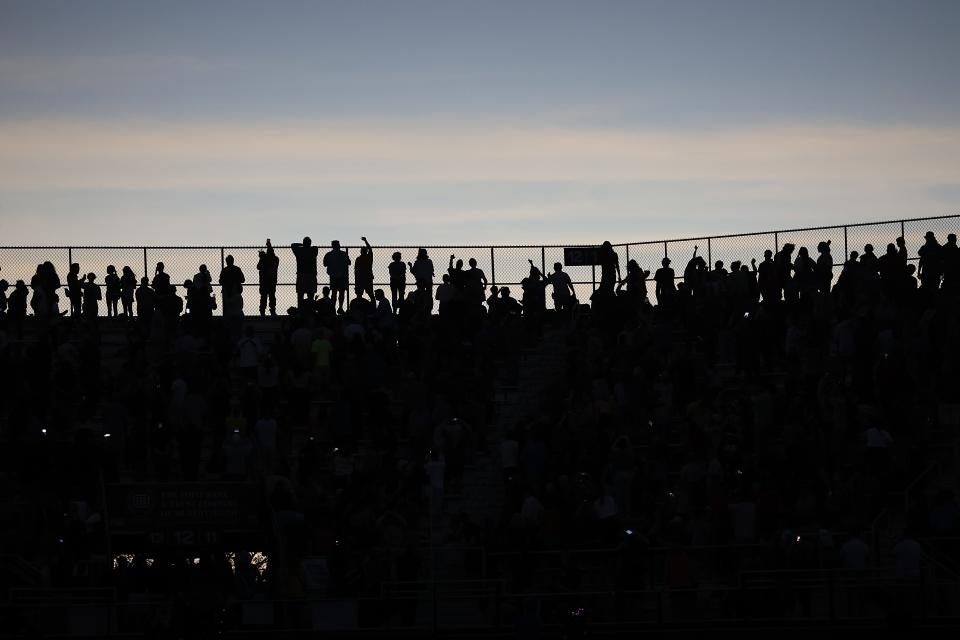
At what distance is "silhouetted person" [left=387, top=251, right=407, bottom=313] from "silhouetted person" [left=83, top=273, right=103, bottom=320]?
21.0ft

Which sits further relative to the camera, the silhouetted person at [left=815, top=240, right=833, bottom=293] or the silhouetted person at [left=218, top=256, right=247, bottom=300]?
the silhouetted person at [left=218, top=256, right=247, bottom=300]

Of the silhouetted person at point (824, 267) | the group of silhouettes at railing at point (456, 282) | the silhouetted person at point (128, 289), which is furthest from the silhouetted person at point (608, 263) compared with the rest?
the silhouetted person at point (128, 289)

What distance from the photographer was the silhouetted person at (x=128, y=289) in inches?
1622

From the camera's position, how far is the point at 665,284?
126 ft

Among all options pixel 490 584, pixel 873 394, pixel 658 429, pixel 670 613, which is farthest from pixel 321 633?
pixel 873 394

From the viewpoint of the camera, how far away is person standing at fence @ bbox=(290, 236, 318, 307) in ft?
133

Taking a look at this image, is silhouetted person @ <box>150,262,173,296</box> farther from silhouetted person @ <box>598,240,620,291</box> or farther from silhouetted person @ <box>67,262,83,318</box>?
silhouetted person @ <box>598,240,620,291</box>

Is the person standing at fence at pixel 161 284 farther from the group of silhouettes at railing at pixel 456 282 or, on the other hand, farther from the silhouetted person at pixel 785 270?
the silhouetted person at pixel 785 270

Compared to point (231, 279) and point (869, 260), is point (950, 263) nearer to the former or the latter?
point (869, 260)

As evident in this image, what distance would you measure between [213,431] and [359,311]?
19.2ft

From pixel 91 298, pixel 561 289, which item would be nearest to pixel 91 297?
pixel 91 298

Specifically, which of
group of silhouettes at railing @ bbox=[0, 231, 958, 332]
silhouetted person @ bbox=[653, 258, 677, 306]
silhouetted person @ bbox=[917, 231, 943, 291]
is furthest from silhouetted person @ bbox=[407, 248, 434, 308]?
silhouetted person @ bbox=[917, 231, 943, 291]

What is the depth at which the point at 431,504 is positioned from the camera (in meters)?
29.7

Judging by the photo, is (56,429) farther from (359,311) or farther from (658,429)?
(658,429)
